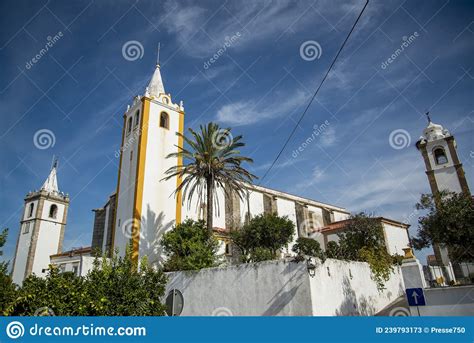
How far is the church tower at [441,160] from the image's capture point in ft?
107

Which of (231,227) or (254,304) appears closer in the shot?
(254,304)

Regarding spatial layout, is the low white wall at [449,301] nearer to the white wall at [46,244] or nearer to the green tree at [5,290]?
the green tree at [5,290]

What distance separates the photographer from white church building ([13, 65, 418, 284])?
23.7m

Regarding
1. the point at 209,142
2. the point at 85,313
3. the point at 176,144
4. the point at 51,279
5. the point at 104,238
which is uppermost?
the point at 176,144

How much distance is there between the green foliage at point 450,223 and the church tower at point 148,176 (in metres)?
16.6

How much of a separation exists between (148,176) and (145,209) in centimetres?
265

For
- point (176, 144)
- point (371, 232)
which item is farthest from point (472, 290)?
point (176, 144)

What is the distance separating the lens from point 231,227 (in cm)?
3412

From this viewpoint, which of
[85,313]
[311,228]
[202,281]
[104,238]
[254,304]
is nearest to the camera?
[85,313]

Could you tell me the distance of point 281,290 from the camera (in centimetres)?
1426

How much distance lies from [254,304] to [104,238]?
913 inches

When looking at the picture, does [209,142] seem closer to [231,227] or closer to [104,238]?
[231,227]

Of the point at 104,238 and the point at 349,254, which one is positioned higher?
the point at 104,238

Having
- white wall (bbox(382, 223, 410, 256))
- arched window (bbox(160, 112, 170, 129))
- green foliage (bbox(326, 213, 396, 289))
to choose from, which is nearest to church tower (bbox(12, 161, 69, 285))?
arched window (bbox(160, 112, 170, 129))
